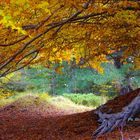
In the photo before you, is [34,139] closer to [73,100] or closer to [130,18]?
[130,18]

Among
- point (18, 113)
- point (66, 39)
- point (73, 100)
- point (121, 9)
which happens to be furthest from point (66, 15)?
point (73, 100)

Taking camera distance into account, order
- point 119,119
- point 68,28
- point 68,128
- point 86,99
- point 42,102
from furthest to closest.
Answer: point 86,99
point 42,102
point 68,128
point 68,28
point 119,119

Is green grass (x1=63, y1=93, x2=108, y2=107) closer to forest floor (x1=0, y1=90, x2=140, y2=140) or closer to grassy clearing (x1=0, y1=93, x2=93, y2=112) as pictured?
grassy clearing (x1=0, y1=93, x2=93, y2=112)

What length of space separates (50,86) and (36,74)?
2.14m

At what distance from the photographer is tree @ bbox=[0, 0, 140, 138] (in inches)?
228

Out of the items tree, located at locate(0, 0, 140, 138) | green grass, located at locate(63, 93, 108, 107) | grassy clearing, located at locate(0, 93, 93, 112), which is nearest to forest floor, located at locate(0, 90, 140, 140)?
tree, located at locate(0, 0, 140, 138)

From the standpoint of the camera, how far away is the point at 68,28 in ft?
29.0

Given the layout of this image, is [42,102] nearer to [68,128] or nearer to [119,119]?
[68,128]

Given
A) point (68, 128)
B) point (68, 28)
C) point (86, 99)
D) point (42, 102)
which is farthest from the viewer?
point (86, 99)

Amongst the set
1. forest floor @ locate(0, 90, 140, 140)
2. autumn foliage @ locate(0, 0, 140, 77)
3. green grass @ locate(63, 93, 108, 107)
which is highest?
autumn foliage @ locate(0, 0, 140, 77)

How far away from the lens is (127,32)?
32.8 feet

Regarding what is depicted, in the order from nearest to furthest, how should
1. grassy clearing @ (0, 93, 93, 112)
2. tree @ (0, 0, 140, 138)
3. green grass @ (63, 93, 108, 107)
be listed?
tree @ (0, 0, 140, 138), grassy clearing @ (0, 93, 93, 112), green grass @ (63, 93, 108, 107)

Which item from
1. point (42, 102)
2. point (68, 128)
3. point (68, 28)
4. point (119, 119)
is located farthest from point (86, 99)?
point (119, 119)

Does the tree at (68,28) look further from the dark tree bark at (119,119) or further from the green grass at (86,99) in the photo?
the green grass at (86,99)
